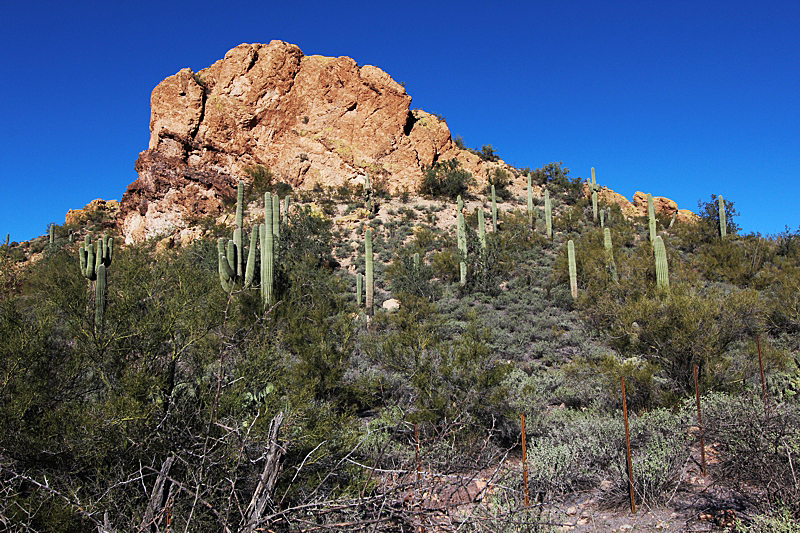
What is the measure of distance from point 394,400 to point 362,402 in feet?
1.81

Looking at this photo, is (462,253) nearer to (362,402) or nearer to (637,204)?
(362,402)

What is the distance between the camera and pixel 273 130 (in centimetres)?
3303

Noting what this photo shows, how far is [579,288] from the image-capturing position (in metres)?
18.7

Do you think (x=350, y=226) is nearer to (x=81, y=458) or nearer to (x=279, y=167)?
(x=279, y=167)

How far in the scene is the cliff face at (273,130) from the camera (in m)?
31.5

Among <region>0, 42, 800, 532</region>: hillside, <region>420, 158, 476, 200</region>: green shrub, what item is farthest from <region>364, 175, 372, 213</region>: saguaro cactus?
<region>0, 42, 800, 532</region>: hillside

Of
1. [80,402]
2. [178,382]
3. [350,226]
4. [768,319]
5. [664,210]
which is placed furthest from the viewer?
[664,210]

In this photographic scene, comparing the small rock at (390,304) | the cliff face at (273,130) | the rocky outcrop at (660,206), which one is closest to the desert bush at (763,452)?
the small rock at (390,304)

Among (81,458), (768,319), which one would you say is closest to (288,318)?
(81,458)

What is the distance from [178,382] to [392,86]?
104ft

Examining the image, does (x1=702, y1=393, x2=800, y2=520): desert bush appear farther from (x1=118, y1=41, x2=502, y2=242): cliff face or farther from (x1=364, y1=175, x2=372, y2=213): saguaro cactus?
(x1=118, y1=41, x2=502, y2=242): cliff face

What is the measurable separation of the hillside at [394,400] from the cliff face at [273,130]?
1384cm

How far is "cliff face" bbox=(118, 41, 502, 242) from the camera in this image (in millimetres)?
31547

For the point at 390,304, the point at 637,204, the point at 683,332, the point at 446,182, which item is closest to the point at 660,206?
the point at 637,204
